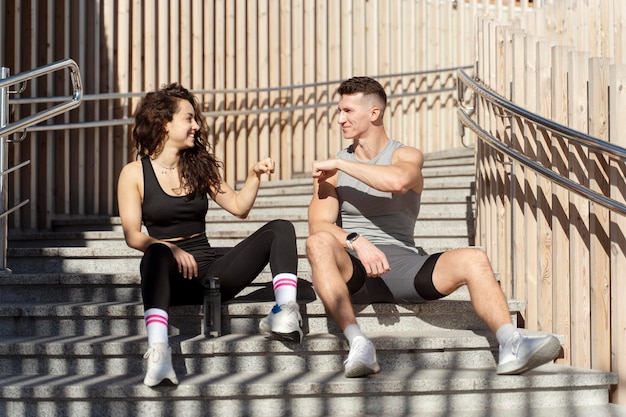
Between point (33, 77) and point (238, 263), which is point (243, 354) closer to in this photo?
point (238, 263)

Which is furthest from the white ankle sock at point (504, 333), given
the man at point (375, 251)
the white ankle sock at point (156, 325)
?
the white ankle sock at point (156, 325)

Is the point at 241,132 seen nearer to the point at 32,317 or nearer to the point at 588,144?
the point at 32,317

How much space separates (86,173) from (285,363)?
324 centimetres

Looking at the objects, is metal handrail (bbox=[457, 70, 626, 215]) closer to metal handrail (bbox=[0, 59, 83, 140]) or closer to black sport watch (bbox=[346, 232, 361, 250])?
black sport watch (bbox=[346, 232, 361, 250])

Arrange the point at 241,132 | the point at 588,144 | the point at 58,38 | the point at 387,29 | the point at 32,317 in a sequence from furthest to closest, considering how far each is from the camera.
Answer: the point at 387,29 → the point at 241,132 → the point at 58,38 → the point at 32,317 → the point at 588,144

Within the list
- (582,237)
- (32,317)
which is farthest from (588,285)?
(32,317)

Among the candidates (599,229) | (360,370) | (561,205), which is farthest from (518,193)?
(360,370)

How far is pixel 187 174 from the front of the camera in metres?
4.29

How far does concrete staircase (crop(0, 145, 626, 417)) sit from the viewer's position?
11.4ft

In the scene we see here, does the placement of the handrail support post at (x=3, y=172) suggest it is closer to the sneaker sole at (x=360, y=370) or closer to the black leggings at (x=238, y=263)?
the black leggings at (x=238, y=263)

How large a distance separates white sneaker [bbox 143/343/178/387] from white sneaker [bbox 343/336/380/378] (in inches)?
24.4

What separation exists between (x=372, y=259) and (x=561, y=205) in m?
0.79

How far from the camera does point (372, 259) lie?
3.85 metres

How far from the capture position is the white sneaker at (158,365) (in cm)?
342
